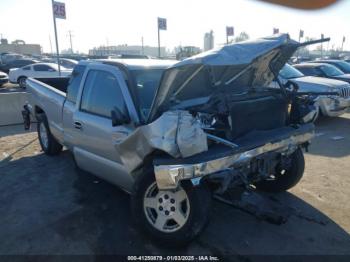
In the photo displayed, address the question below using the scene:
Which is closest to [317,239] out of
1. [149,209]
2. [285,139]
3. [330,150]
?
[285,139]

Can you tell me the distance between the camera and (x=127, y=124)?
3.73m

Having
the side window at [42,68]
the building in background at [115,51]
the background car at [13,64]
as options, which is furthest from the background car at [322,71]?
the building in background at [115,51]

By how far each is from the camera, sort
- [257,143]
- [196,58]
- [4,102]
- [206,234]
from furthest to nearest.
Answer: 1. [4,102]
2. [206,234]
3. [257,143]
4. [196,58]

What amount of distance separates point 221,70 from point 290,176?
182 centimetres

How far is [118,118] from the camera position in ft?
11.8

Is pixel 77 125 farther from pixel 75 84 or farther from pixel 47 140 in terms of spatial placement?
pixel 47 140

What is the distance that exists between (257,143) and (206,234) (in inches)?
44.0

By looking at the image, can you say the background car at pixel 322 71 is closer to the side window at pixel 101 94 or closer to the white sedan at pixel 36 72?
the side window at pixel 101 94

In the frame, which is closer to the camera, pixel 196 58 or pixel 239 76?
pixel 196 58

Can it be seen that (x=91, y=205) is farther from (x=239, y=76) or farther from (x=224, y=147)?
(x=239, y=76)

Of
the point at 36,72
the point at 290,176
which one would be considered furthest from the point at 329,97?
the point at 36,72

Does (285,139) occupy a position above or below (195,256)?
above

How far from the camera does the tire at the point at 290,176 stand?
4.52 m

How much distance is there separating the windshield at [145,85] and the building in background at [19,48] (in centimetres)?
7749
